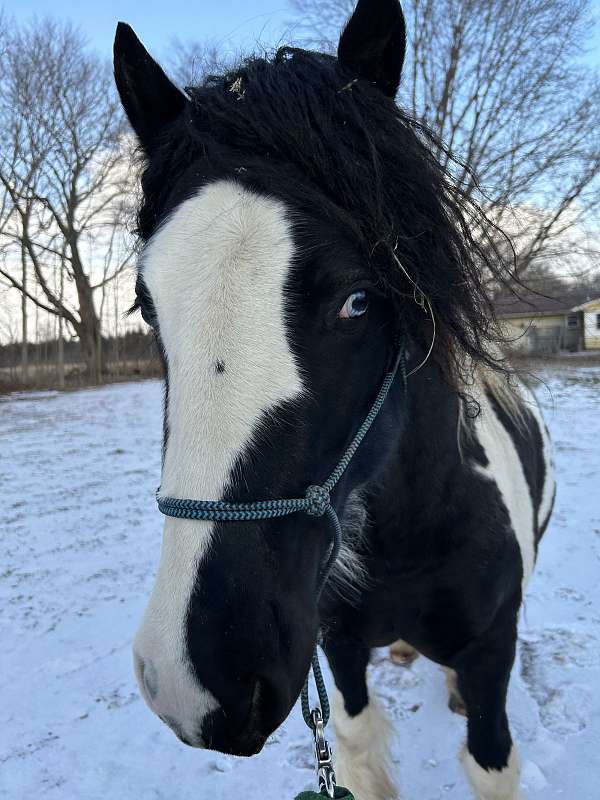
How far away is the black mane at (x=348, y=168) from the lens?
1146mm

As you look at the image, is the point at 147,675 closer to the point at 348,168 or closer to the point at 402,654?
the point at 348,168

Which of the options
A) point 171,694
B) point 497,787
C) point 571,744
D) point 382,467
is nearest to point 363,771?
point 497,787

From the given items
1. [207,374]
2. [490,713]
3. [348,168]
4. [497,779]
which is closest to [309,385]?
[207,374]

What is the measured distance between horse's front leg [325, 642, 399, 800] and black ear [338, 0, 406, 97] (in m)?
1.92

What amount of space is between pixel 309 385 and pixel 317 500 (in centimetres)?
23

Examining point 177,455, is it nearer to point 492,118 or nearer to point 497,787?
point 497,787

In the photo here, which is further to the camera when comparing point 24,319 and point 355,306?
point 24,319

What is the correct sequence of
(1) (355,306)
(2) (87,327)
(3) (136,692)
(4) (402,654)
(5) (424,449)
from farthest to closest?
(2) (87,327) → (4) (402,654) → (3) (136,692) → (5) (424,449) → (1) (355,306)

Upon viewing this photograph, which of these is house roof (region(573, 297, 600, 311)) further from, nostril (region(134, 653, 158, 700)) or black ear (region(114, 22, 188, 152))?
nostril (region(134, 653, 158, 700))

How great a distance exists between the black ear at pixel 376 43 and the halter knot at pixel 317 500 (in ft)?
3.37

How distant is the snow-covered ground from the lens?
2102 mm

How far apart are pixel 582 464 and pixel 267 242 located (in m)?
6.16

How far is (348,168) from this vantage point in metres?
1.15

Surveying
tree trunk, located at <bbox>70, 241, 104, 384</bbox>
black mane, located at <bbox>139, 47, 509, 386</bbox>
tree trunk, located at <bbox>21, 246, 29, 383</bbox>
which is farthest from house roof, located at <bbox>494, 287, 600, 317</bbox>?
tree trunk, located at <bbox>21, 246, 29, 383</bbox>
